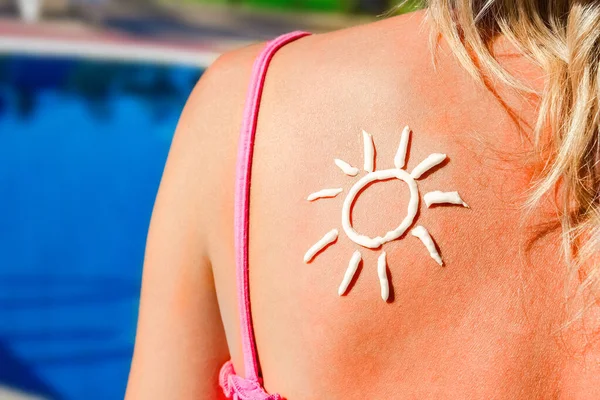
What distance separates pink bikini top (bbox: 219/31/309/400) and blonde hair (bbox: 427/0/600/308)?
216 millimetres

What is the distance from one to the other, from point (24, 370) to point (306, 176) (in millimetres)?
3743

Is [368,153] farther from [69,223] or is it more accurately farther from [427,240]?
[69,223]

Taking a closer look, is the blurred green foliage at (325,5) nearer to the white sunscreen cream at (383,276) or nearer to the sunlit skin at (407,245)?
the sunlit skin at (407,245)

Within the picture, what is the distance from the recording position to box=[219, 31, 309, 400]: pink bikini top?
76 centimetres

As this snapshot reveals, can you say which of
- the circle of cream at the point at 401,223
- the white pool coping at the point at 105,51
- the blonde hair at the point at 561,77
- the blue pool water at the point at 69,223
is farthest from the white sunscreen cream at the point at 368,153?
the white pool coping at the point at 105,51

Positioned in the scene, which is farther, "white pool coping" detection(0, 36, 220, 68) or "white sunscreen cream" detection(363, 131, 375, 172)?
A: "white pool coping" detection(0, 36, 220, 68)

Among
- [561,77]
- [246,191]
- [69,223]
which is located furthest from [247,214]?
[69,223]

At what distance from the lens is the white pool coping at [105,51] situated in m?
4.06

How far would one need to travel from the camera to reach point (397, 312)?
28.0 inches

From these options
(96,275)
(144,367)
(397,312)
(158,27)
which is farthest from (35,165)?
(397,312)

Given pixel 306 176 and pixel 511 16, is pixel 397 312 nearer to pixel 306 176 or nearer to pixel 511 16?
pixel 306 176

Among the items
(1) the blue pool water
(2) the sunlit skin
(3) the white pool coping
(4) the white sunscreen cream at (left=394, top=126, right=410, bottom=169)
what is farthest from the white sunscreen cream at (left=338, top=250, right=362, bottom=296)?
(3) the white pool coping

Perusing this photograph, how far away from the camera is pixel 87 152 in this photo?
410 centimetres

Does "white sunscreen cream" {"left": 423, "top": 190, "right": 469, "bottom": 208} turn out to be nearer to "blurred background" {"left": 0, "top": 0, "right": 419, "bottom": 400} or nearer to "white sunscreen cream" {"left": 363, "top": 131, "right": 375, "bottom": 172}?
"white sunscreen cream" {"left": 363, "top": 131, "right": 375, "bottom": 172}
